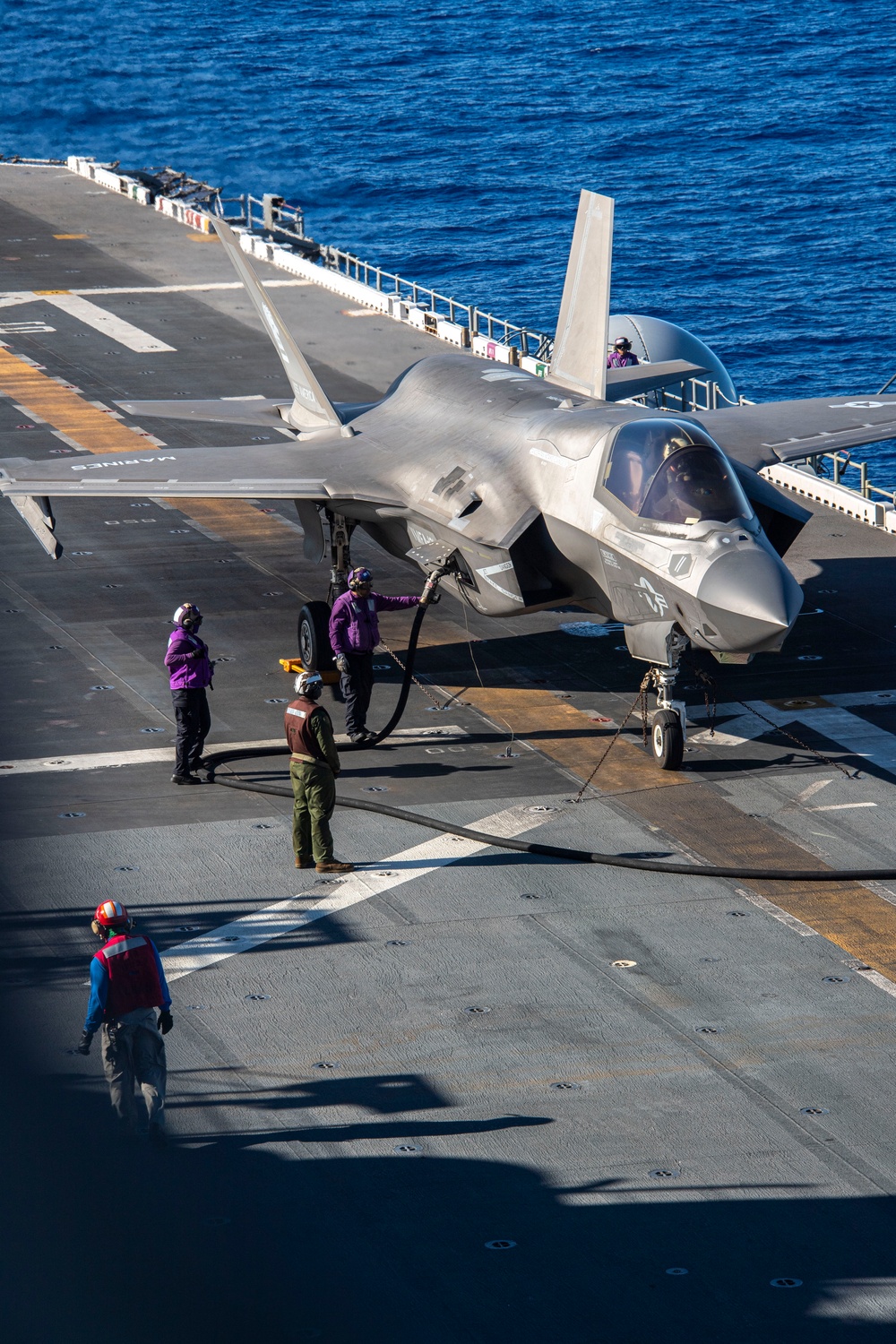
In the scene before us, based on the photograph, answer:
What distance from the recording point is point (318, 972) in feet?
49.9

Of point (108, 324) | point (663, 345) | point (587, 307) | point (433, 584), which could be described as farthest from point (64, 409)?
point (433, 584)

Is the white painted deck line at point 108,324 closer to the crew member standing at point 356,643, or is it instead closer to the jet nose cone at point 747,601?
the crew member standing at point 356,643

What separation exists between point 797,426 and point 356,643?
29.4 ft

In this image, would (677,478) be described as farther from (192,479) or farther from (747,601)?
(192,479)

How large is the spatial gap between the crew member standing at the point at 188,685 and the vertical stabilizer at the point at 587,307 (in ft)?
26.8

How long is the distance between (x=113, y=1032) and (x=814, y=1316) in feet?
16.8

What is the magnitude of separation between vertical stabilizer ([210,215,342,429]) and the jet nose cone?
345 inches

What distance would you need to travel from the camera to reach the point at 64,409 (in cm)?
3647

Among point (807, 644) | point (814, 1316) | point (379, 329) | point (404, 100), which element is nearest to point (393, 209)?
point (404, 100)

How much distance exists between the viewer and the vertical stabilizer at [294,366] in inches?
1027

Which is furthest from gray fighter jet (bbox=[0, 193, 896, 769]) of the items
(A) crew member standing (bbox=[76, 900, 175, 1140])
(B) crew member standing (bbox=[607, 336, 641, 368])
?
(A) crew member standing (bbox=[76, 900, 175, 1140])

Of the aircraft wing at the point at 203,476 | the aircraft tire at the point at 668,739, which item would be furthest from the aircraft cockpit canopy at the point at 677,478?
the aircraft wing at the point at 203,476

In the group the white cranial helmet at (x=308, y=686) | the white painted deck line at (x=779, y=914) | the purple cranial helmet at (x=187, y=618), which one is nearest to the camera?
the white painted deck line at (x=779, y=914)

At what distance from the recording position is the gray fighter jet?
19.8 meters
